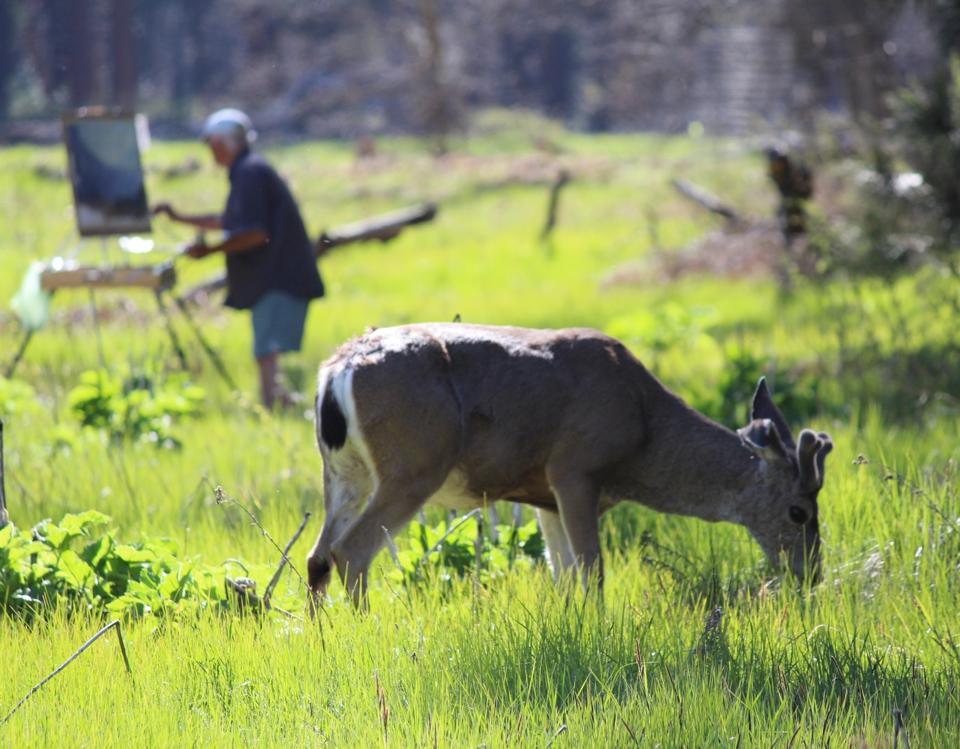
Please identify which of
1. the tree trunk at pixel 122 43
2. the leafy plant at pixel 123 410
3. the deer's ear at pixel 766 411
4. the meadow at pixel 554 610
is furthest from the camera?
the tree trunk at pixel 122 43

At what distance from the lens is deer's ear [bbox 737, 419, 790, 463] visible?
6.18 meters

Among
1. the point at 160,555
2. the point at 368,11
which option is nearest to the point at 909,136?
the point at 160,555

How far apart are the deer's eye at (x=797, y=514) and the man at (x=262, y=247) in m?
5.32

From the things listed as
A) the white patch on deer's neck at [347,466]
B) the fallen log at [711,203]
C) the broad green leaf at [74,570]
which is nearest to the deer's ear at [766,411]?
the white patch on deer's neck at [347,466]

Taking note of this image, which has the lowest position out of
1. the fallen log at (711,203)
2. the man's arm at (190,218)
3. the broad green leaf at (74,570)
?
the fallen log at (711,203)

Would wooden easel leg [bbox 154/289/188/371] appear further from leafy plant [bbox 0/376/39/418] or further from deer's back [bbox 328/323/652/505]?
deer's back [bbox 328/323/652/505]

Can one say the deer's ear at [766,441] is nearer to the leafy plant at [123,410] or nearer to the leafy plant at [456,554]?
the leafy plant at [456,554]

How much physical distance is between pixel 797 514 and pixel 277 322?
17.8 ft

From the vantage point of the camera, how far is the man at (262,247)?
10406 millimetres

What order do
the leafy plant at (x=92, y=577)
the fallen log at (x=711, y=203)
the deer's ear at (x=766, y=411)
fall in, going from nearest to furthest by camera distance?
the leafy plant at (x=92, y=577) → the deer's ear at (x=766, y=411) → the fallen log at (x=711, y=203)

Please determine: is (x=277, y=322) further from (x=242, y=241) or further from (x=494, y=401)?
(x=494, y=401)

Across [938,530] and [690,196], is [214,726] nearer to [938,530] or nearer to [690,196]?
[938,530]

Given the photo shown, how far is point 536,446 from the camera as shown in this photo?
6090 millimetres

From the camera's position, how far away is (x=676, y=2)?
42.2 meters
